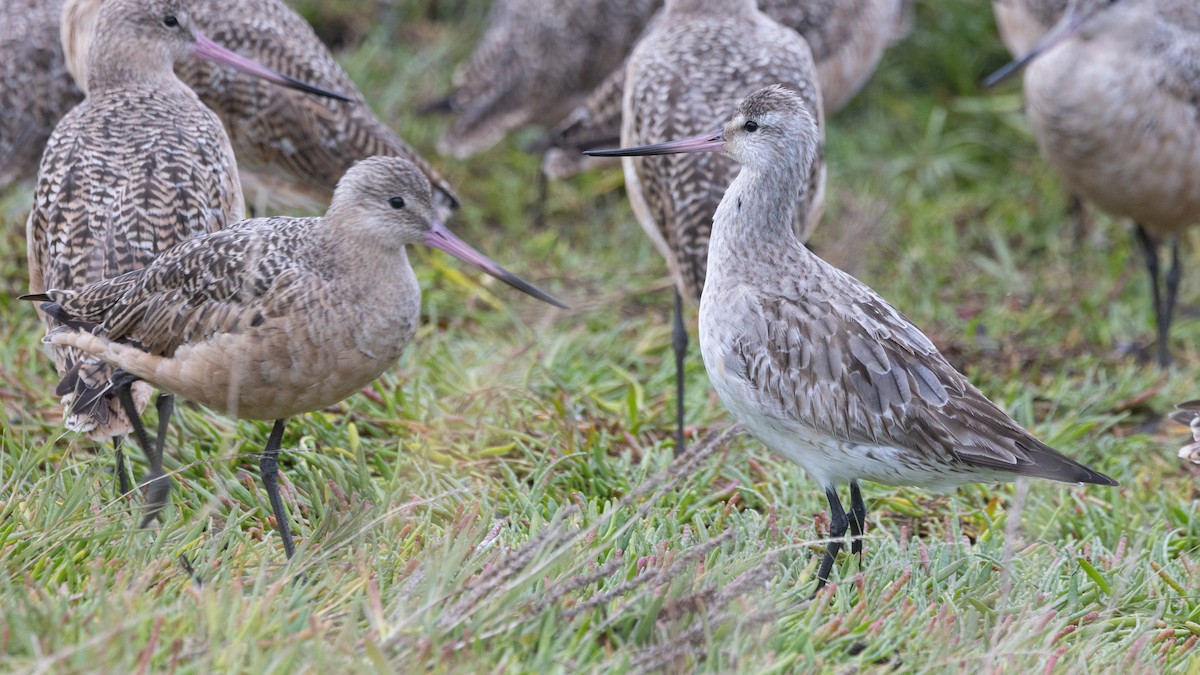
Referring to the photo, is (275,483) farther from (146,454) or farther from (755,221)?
(755,221)

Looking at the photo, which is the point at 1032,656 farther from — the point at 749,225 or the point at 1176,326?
the point at 1176,326

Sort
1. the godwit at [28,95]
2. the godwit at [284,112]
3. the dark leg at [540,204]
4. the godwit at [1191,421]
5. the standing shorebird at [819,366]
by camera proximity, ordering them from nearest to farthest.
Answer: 1. the standing shorebird at [819,366]
2. the godwit at [1191,421]
3. the godwit at [284,112]
4. the godwit at [28,95]
5. the dark leg at [540,204]

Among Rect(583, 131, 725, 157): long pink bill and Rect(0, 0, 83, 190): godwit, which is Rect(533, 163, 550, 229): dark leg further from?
Rect(583, 131, 725, 157): long pink bill

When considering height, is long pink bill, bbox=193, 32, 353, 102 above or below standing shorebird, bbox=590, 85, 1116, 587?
above

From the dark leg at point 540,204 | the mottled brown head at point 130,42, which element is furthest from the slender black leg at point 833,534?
the dark leg at point 540,204

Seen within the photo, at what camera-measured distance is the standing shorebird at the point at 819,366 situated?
156 inches

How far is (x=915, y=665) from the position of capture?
11.7 ft

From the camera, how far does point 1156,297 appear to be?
694 centimetres

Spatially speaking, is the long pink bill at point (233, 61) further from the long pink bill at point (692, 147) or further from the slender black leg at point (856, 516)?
the slender black leg at point (856, 516)

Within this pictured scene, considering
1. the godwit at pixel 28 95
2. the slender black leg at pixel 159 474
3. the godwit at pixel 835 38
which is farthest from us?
the godwit at pixel 835 38

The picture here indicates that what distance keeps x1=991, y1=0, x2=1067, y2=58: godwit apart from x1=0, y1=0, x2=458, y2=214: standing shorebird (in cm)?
387

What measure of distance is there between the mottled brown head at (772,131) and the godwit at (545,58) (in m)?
4.05

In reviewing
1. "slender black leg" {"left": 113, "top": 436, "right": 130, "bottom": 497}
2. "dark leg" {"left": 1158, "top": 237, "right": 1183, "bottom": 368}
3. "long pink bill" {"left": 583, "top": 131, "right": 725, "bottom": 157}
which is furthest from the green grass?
"long pink bill" {"left": 583, "top": 131, "right": 725, "bottom": 157}

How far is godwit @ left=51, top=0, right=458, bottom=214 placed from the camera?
20.3 feet
